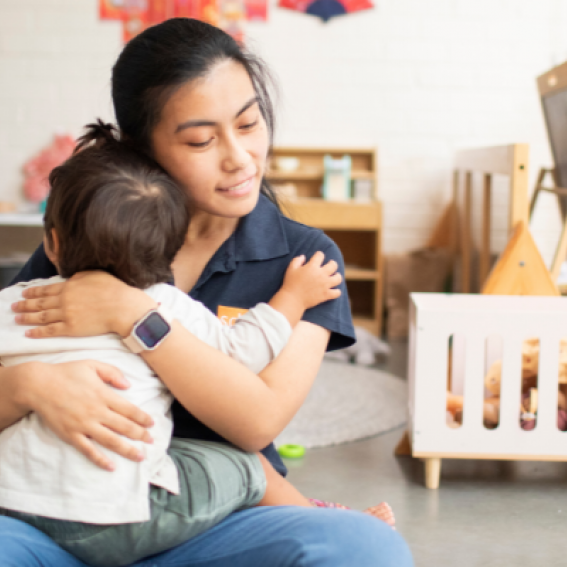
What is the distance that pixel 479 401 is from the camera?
169 centimetres

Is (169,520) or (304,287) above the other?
(304,287)

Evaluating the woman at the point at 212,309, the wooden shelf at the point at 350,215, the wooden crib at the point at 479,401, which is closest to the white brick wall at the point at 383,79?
the wooden shelf at the point at 350,215

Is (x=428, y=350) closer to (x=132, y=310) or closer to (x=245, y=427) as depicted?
(x=245, y=427)

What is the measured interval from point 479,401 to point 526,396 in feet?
0.55

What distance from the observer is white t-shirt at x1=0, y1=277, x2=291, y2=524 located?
80 cm

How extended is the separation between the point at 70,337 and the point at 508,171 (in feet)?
5.17

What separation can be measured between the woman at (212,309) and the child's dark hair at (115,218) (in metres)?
0.03

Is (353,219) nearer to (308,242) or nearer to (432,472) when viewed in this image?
(432,472)

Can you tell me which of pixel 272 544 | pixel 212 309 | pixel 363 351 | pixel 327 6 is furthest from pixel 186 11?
pixel 272 544

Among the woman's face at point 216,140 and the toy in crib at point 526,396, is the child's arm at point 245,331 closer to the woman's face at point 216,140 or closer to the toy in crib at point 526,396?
the woman's face at point 216,140

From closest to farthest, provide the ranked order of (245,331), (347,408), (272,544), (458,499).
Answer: (272,544), (245,331), (458,499), (347,408)

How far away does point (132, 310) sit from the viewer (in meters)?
0.85

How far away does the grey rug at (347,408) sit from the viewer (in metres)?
2.09

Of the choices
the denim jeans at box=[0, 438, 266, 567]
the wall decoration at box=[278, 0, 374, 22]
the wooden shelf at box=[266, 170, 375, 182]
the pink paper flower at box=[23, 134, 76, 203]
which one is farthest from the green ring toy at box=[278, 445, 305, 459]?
the wall decoration at box=[278, 0, 374, 22]
